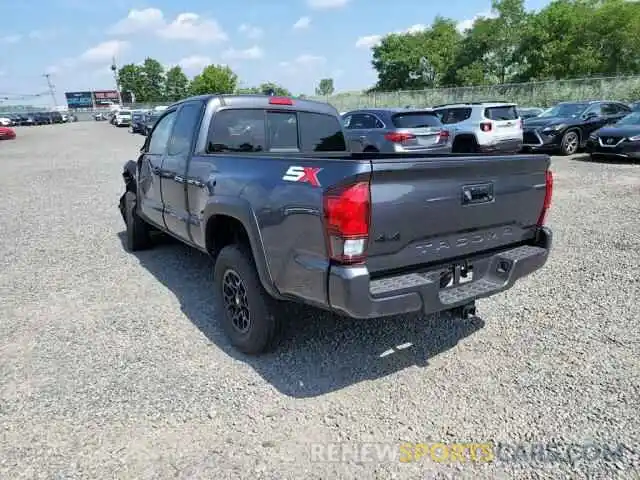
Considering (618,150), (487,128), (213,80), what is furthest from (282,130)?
(213,80)

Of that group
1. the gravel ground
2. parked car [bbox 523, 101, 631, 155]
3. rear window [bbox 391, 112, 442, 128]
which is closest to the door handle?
the gravel ground

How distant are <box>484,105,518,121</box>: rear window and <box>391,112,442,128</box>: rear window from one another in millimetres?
2211

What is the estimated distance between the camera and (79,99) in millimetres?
116125

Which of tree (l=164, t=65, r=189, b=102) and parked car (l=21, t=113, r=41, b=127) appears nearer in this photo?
parked car (l=21, t=113, r=41, b=127)

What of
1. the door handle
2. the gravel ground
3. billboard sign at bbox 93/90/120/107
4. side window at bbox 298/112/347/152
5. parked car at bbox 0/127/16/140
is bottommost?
the gravel ground

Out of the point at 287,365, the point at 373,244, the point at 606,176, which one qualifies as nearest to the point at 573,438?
the point at 373,244

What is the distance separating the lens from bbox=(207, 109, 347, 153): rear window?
13.5 ft

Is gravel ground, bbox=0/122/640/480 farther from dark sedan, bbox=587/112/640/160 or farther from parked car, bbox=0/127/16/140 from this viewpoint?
parked car, bbox=0/127/16/140

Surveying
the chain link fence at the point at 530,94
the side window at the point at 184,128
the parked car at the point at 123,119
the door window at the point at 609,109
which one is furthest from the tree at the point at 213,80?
the side window at the point at 184,128

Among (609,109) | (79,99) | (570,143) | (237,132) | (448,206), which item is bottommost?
(570,143)

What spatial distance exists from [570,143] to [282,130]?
43.3 feet

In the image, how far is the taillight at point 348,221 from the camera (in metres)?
2.47

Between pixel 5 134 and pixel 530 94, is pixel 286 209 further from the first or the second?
pixel 5 134

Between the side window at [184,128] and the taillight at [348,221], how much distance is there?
2.18 metres
